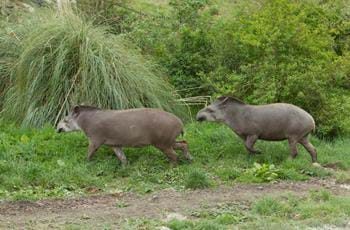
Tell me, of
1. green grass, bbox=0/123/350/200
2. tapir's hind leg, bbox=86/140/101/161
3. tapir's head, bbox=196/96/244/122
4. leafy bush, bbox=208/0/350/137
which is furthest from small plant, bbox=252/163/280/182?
tapir's hind leg, bbox=86/140/101/161

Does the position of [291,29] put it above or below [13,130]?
above

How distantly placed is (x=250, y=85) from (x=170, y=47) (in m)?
2.10

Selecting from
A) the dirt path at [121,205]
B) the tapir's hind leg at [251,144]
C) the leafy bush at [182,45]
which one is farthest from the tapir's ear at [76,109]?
the leafy bush at [182,45]

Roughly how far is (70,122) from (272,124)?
3.04 m

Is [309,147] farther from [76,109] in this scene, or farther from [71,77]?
[71,77]

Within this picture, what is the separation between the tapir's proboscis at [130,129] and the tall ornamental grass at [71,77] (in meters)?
1.10

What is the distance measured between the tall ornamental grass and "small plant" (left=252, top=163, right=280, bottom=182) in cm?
273

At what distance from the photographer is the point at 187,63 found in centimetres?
1458

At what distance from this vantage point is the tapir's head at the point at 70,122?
11672 mm

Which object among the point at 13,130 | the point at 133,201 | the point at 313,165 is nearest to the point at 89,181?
the point at 133,201

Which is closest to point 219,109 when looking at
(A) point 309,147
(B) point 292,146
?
(B) point 292,146

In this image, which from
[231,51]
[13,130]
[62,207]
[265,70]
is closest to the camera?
[62,207]

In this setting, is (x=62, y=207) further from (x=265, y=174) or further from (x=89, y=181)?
(x=265, y=174)

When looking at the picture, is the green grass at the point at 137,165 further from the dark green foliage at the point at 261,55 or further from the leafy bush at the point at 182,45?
the leafy bush at the point at 182,45
